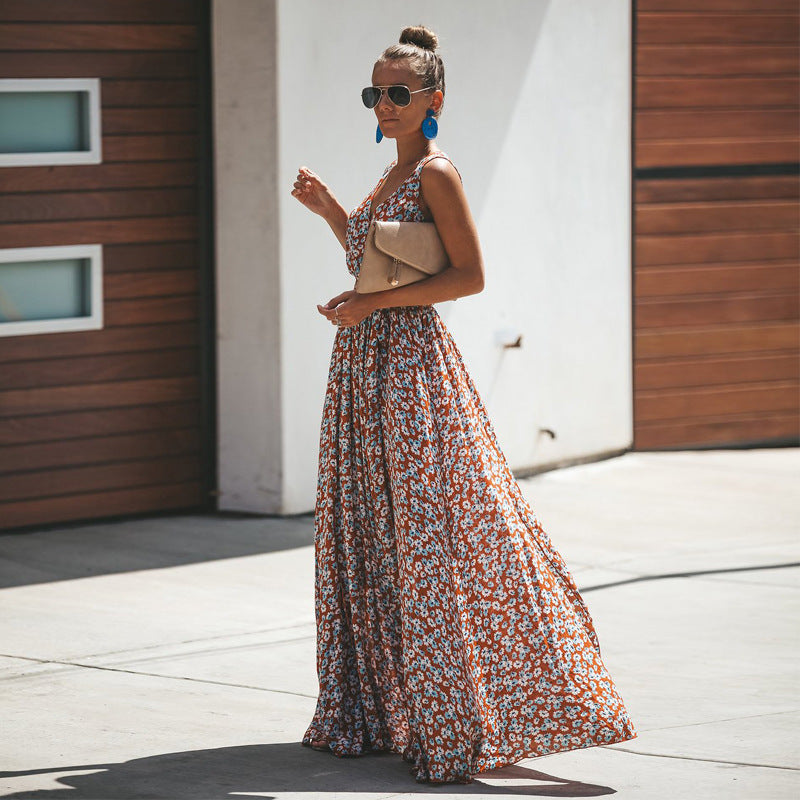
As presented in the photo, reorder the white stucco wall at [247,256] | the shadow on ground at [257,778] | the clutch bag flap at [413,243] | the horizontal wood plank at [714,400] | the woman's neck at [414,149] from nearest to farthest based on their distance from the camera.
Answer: the shadow on ground at [257,778], the clutch bag flap at [413,243], the woman's neck at [414,149], the white stucco wall at [247,256], the horizontal wood plank at [714,400]

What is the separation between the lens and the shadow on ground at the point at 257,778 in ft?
13.8

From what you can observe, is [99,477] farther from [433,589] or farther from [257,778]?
[433,589]

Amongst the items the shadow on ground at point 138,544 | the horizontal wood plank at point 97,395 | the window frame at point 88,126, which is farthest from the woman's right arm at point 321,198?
the horizontal wood plank at point 97,395

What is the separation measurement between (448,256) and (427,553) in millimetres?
778

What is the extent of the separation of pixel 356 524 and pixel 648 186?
224 inches

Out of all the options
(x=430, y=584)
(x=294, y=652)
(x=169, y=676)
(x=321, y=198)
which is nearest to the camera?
(x=430, y=584)

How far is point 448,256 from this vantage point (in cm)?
442

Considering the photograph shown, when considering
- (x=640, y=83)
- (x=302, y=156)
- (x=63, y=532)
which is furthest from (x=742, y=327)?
(x=63, y=532)

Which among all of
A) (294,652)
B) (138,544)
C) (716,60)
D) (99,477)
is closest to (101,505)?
(99,477)

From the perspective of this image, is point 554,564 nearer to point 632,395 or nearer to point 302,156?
point 302,156

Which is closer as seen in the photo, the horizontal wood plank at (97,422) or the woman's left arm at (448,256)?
the woman's left arm at (448,256)

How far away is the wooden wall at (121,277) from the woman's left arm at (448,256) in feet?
11.6

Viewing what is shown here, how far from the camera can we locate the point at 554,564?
452 cm

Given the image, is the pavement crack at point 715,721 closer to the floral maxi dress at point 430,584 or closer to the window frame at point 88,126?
the floral maxi dress at point 430,584
